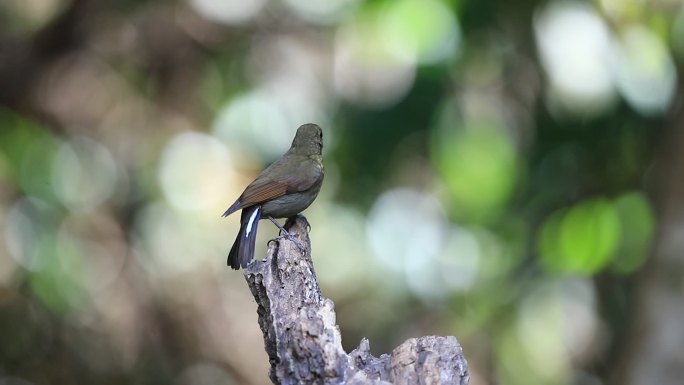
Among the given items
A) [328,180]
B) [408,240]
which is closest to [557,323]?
[408,240]

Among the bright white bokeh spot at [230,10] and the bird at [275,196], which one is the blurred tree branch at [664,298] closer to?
the bird at [275,196]

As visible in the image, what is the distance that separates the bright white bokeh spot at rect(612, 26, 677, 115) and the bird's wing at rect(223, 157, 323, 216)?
3.54 metres

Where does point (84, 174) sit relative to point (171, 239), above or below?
above

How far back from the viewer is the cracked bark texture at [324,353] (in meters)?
3.06

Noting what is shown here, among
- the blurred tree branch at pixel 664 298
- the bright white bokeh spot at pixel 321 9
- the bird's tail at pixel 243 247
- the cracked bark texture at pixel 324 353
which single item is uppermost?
the bright white bokeh spot at pixel 321 9

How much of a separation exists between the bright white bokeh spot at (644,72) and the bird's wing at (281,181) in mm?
3537

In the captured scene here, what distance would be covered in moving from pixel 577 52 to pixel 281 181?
357cm

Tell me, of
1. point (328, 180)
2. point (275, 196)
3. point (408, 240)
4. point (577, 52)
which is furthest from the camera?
point (328, 180)

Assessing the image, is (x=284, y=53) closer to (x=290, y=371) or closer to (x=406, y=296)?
(x=406, y=296)

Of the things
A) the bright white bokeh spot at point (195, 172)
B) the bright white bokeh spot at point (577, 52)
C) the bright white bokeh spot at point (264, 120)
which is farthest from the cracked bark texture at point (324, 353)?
the bright white bokeh spot at point (195, 172)

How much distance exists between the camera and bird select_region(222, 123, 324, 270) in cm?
444

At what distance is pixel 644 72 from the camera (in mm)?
7727

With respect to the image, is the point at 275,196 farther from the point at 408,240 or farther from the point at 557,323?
the point at 557,323

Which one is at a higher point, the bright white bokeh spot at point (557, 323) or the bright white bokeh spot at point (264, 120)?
the bright white bokeh spot at point (264, 120)
